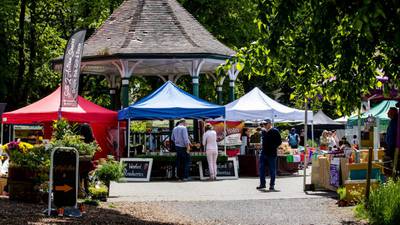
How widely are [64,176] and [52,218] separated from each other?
3.65ft

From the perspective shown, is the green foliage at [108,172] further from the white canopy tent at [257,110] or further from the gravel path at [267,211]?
the white canopy tent at [257,110]

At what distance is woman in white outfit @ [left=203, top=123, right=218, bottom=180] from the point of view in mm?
23672

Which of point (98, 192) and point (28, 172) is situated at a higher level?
point (28, 172)

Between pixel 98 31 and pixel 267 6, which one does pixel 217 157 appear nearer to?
pixel 98 31

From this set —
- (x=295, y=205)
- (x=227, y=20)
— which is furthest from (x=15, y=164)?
(x=227, y=20)

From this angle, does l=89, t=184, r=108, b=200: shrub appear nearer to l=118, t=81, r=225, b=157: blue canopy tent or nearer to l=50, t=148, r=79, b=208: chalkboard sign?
l=50, t=148, r=79, b=208: chalkboard sign

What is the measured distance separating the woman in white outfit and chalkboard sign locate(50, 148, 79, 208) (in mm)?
10019

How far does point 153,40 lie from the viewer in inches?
1169

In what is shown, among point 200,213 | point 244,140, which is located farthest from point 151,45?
point 200,213

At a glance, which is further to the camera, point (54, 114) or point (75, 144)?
point (54, 114)

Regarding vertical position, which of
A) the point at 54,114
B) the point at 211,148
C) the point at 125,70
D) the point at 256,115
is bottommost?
the point at 211,148

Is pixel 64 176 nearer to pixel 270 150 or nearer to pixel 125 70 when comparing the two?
pixel 270 150

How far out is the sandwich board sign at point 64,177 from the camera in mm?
13375

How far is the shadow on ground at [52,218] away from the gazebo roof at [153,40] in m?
14.3
